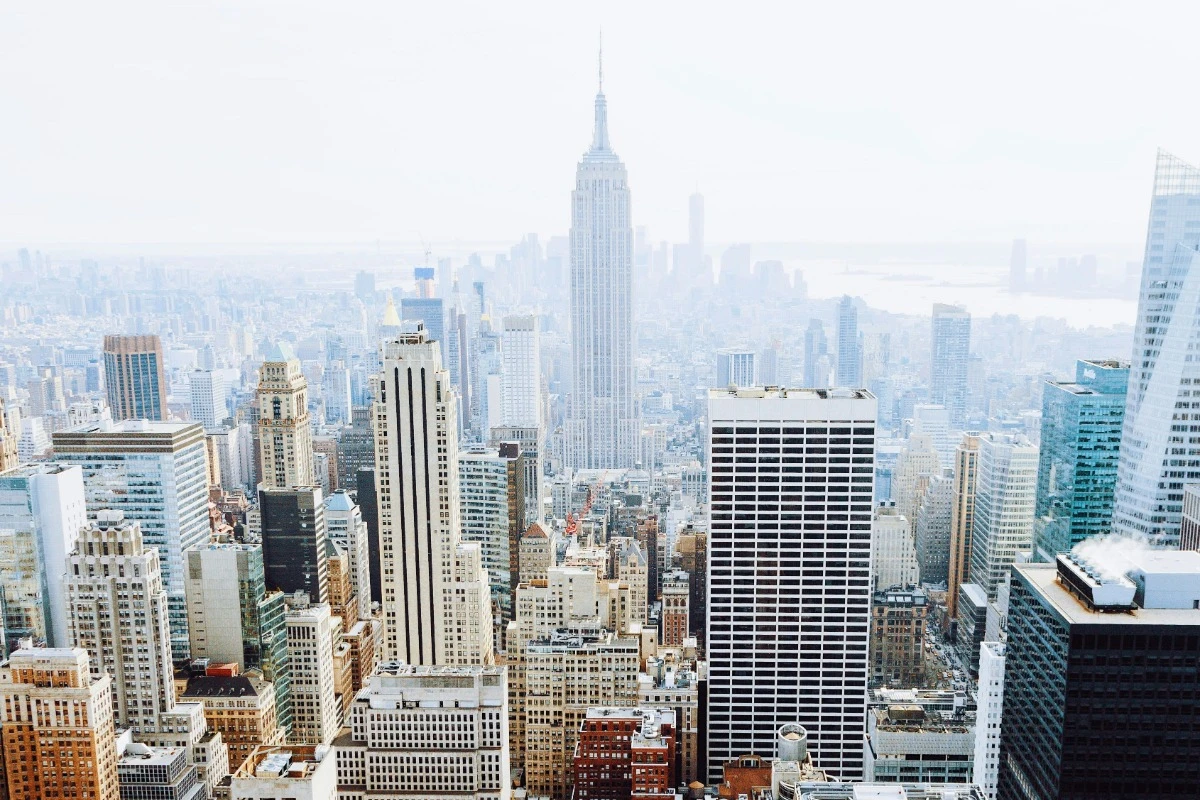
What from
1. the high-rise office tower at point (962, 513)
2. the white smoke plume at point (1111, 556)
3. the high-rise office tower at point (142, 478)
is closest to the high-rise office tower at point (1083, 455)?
the high-rise office tower at point (962, 513)

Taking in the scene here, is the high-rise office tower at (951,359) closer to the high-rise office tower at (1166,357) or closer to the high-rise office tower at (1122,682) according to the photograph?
the high-rise office tower at (1166,357)

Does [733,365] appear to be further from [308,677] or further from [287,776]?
[287,776]

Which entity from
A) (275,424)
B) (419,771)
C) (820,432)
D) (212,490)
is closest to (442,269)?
(275,424)

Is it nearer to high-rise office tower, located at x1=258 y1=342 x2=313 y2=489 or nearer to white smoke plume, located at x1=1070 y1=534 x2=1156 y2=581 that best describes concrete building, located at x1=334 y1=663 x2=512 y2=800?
white smoke plume, located at x1=1070 y1=534 x2=1156 y2=581

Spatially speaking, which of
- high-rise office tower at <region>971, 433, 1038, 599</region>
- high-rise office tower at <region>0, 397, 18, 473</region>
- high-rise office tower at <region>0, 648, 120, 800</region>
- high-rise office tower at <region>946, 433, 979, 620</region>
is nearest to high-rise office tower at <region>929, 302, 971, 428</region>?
high-rise office tower at <region>946, 433, 979, 620</region>

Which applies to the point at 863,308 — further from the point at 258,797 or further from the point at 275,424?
the point at 258,797
